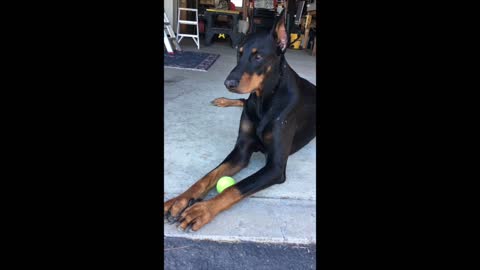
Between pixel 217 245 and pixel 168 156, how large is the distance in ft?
3.04

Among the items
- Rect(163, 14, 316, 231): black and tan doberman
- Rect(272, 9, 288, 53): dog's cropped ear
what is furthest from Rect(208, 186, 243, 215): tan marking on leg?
Rect(272, 9, 288, 53): dog's cropped ear

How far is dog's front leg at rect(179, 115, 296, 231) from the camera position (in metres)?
1.65

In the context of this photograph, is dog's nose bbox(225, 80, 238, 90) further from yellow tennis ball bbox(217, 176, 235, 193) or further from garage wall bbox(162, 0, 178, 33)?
garage wall bbox(162, 0, 178, 33)

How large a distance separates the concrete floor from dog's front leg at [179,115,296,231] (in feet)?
0.24

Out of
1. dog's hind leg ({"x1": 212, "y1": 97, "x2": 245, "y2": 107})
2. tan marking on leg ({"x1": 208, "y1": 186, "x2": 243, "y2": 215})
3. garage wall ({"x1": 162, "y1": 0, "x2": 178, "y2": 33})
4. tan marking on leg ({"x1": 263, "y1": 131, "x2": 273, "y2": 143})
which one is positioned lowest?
tan marking on leg ({"x1": 208, "y1": 186, "x2": 243, "y2": 215})

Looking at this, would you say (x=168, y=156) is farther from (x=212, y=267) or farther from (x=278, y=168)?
(x=212, y=267)

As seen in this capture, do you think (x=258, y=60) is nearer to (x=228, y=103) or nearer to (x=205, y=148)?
(x=205, y=148)

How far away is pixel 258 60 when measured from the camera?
2.03m

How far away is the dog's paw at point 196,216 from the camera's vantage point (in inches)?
63.7

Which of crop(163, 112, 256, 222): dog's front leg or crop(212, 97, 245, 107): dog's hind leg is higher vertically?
crop(212, 97, 245, 107): dog's hind leg

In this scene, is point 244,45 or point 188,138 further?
point 188,138

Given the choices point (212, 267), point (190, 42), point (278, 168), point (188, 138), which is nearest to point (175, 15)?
point (190, 42)
